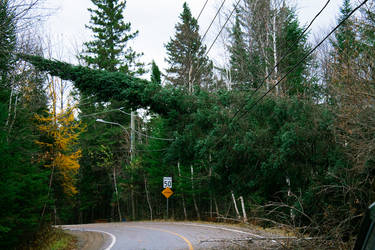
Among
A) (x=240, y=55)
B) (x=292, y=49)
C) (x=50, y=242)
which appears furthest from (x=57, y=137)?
(x=292, y=49)

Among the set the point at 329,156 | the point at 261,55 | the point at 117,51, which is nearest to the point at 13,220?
the point at 329,156

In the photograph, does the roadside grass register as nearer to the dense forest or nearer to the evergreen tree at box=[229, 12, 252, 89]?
the dense forest

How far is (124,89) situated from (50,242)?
7.17 metres

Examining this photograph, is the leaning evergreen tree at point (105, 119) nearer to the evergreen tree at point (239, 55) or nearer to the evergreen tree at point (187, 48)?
the evergreen tree at point (187, 48)

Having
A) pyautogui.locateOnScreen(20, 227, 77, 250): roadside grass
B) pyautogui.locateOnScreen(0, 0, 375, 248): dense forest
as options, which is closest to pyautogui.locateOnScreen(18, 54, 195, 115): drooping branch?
pyautogui.locateOnScreen(0, 0, 375, 248): dense forest

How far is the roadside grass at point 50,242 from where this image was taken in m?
13.2

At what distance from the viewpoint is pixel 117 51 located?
3575 centimetres

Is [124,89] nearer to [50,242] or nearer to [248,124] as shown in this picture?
[248,124]

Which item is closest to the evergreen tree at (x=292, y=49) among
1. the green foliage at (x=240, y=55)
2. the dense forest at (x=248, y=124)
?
the dense forest at (x=248, y=124)

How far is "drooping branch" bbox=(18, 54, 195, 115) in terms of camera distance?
1362 cm

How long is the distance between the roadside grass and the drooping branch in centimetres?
617

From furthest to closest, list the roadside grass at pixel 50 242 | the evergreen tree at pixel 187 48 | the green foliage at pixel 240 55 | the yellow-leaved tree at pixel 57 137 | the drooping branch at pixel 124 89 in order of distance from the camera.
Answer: the evergreen tree at pixel 187 48 → the green foliage at pixel 240 55 → the yellow-leaved tree at pixel 57 137 → the drooping branch at pixel 124 89 → the roadside grass at pixel 50 242

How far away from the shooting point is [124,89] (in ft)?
46.8

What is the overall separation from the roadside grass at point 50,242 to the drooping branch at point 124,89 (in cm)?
617
